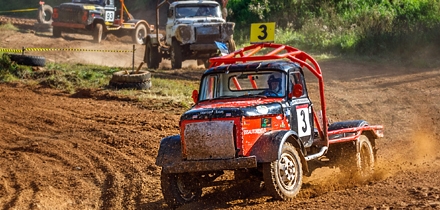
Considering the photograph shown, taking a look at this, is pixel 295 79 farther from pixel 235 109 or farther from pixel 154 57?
pixel 154 57

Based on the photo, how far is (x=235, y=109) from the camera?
25.6 ft

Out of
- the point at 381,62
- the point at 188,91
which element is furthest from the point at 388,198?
the point at 381,62

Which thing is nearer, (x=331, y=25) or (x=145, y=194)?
(x=145, y=194)

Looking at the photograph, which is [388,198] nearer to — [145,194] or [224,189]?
[224,189]

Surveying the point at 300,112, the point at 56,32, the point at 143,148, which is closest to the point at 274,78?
the point at 300,112

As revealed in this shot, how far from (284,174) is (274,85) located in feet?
4.26

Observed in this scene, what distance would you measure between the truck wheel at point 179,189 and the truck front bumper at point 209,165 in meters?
0.21

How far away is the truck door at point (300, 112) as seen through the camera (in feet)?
28.2

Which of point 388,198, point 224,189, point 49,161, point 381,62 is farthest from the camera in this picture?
point 381,62

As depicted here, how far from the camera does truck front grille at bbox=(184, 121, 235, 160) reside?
7715mm

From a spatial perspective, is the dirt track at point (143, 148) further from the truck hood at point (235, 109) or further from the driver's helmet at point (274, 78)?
the driver's helmet at point (274, 78)

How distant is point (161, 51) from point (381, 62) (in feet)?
23.8

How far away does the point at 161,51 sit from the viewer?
23.3 m

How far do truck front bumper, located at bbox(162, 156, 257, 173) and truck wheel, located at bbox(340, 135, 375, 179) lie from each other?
2.48m
